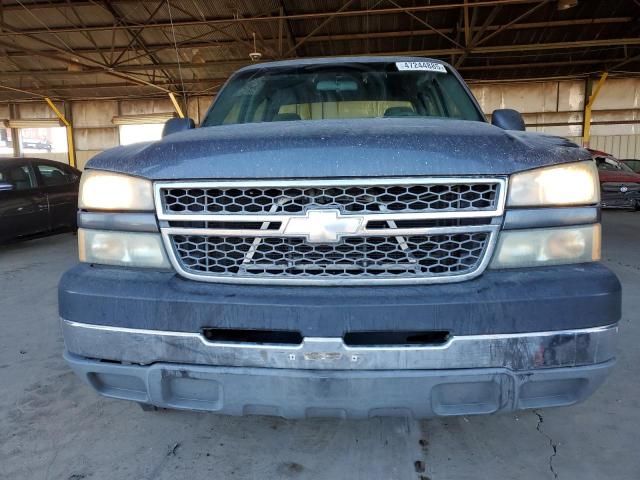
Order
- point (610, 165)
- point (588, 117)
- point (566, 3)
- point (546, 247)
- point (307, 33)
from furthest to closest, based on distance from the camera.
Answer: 1. point (588, 117)
2. point (307, 33)
3. point (610, 165)
4. point (566, 3)
5. point (546, 247)

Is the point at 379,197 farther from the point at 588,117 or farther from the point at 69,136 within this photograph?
the point at 69,136

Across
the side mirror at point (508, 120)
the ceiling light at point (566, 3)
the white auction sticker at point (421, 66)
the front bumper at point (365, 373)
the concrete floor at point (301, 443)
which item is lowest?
the concrete floor at point (301, 443)

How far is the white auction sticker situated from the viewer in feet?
9.60

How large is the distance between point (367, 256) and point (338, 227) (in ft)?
0.51

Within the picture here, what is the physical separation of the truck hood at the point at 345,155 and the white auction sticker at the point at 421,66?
138 cm

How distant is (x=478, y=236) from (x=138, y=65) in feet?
53.4

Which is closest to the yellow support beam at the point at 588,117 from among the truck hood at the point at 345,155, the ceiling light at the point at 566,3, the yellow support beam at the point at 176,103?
the ceiling light at the point at 566,3

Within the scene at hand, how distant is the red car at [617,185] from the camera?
11758mm

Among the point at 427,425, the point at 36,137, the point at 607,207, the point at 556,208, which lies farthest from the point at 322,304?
the point at 36,137

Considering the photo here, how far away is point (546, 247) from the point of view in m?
1.56

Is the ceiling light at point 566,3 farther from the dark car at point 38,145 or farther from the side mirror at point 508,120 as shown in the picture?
the dark car at point 38,145

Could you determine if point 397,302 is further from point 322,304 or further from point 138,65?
point 138,65

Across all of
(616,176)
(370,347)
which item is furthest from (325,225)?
(616,176)

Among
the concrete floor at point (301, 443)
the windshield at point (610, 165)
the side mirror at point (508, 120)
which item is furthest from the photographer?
the windshield at point (610, 165)
